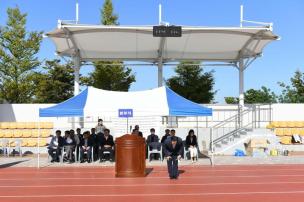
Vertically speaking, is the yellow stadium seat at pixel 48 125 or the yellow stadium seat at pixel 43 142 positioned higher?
the yellow stadium seat at pixel 48 125

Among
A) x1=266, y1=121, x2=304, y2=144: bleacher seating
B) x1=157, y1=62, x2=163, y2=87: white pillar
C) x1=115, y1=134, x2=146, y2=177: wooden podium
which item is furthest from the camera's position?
x1=157, y1=62, x2=163, y2=87: white pillar

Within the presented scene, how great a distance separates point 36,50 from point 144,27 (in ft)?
69.2

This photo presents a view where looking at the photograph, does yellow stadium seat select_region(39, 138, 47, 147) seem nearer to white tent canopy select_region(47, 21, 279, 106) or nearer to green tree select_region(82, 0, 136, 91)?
white tent canopy select_region(47, 21, 279, 106)

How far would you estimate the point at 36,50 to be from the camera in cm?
4778

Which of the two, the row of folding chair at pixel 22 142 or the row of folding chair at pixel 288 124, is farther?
the row of folding chair at pixel 288 124

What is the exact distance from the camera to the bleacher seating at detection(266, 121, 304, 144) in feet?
105

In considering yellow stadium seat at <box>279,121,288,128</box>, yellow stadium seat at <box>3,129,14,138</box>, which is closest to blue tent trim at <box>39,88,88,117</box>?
yellow stadium seat at <box>3,129,14,138</box>

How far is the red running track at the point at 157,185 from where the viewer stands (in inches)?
491

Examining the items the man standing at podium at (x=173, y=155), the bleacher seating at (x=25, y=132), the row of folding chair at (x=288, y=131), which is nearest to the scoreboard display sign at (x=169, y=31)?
the row of folding chair at (x=288, y=131)

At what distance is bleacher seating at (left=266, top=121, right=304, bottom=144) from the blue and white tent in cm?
1039

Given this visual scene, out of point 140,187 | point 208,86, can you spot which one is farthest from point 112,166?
point 208,86

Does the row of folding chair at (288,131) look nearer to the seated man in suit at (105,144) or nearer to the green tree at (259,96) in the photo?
the seated man in suit at (105,144)

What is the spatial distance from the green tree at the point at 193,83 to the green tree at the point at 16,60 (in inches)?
569

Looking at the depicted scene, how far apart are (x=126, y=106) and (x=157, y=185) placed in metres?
8.29
